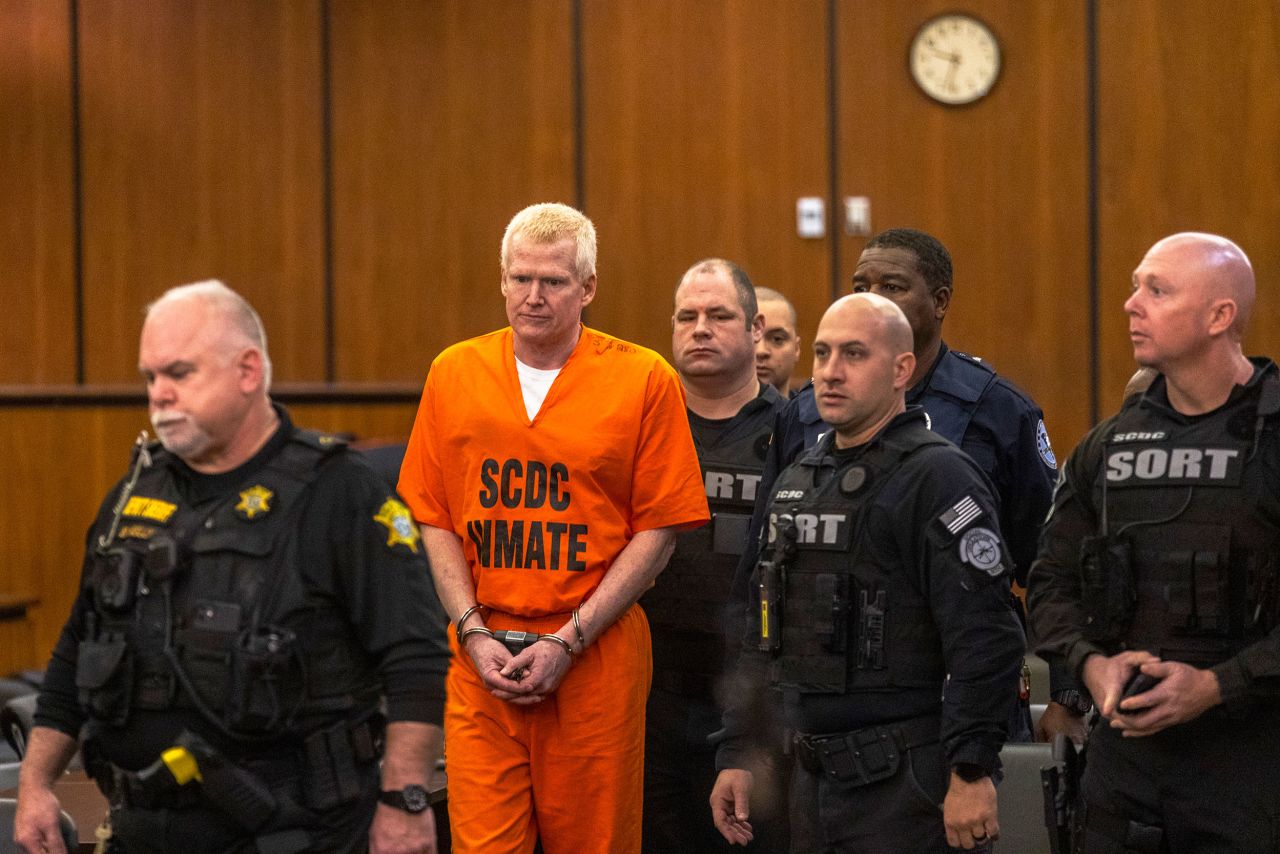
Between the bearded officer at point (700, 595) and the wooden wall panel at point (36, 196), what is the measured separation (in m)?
4.91

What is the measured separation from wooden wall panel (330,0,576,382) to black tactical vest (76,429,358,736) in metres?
5.63

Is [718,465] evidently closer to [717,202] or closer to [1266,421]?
[1266,421]

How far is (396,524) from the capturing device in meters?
2.38

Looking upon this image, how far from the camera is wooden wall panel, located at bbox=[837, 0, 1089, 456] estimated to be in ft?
24.9

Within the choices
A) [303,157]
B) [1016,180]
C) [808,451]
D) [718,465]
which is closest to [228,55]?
[303,157]

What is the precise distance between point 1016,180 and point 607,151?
205 centimetres

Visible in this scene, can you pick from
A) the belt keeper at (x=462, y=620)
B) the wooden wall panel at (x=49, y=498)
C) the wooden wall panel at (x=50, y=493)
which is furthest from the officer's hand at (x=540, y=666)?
the wooden wall panel at (x=49, y=498)

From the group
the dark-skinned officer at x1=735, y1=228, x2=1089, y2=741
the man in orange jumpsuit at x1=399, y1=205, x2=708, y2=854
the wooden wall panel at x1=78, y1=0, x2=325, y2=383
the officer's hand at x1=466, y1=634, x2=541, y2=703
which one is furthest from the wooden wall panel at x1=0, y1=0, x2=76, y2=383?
the dark-skinned officer at x1=735, y1=228, x2=1089, y2=741

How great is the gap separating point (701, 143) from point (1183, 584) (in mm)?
5562

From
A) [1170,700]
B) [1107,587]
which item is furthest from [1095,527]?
[1170,700]

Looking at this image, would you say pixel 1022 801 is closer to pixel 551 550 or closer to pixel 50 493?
pixel 551 550

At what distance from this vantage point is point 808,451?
2.94 meters

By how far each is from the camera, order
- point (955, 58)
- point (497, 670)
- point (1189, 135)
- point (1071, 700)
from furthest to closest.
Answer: point (955, 58) < point (1189, 135) < point (1071, 700) < point (497, 670)

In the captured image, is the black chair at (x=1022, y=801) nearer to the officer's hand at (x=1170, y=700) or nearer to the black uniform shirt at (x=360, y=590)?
the officer's hand at (x=1170, y=700)
